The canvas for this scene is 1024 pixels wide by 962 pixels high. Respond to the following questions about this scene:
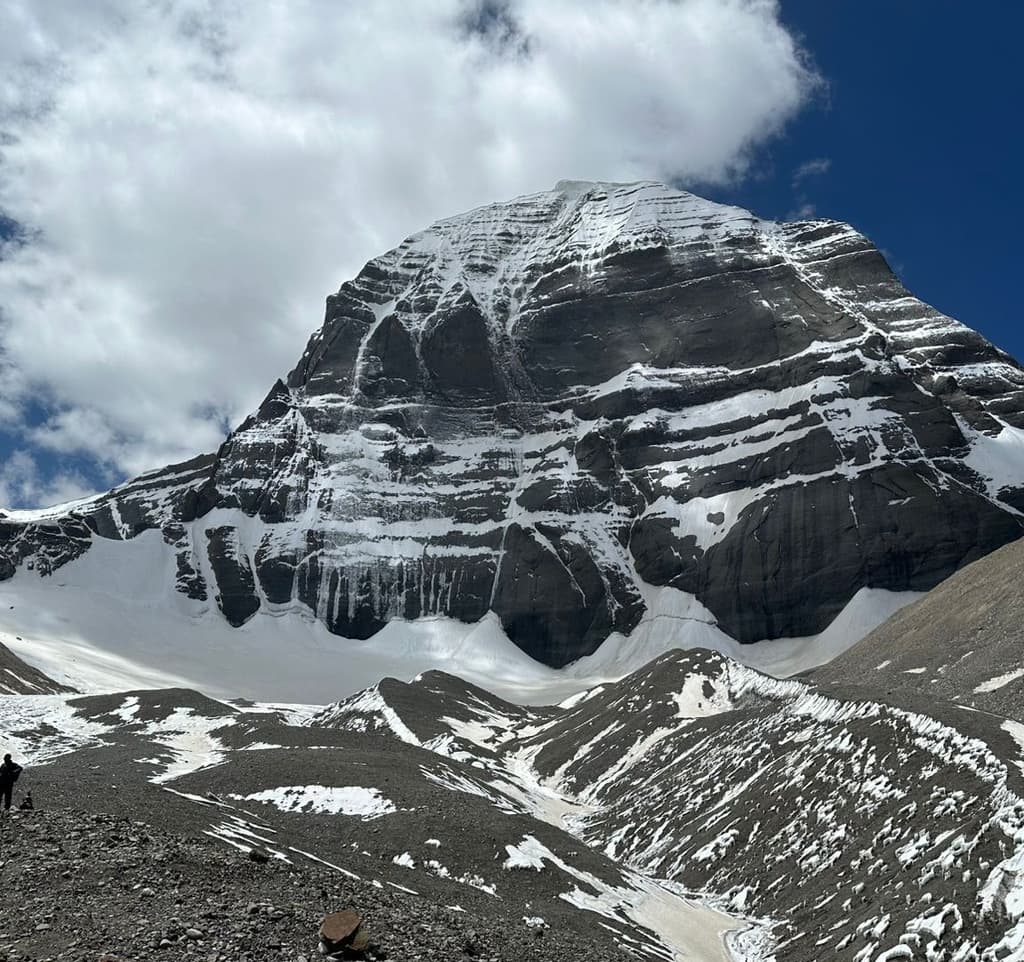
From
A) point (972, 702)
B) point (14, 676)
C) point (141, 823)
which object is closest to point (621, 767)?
point (972, 702)

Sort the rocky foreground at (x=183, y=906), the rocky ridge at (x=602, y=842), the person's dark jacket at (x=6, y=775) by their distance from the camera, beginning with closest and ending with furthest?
the rocky foreground at (x=183, y=906) < the rocky ridge at (x=602, y=842) < the person's dark jacket at (x=6, y=775)

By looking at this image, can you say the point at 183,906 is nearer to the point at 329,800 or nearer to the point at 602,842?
the point at 329,800

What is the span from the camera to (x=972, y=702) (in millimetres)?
59625

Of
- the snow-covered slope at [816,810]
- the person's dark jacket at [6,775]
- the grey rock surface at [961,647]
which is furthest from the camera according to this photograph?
the grey rock surface at [961,647]

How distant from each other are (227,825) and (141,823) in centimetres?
765

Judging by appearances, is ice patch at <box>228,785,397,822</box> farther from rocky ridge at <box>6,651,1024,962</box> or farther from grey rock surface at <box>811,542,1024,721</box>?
grey rock surface at <box>811,542,1024,721</box>

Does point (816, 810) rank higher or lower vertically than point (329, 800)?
higher

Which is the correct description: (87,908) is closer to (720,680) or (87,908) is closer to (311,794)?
(311,794)

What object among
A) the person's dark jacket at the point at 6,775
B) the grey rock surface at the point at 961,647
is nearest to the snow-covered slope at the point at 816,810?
the grey rock surface at the point at 961,647

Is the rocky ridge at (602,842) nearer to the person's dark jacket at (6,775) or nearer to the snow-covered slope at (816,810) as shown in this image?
the snow-covered slope at (816,810)

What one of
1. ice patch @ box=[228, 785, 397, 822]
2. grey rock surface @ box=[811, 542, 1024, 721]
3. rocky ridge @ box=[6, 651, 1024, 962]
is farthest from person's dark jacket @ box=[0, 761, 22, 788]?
grey rock surface @ box=[811, 542, 1024, 721]

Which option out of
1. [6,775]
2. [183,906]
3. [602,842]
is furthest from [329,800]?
[183,906]

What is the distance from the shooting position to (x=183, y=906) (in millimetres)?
22500

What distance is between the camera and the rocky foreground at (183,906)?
66.3ft
